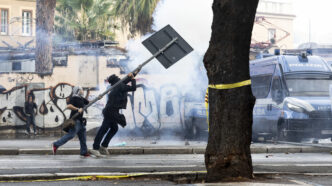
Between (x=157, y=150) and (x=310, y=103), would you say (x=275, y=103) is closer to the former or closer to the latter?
(x=310, y=103)

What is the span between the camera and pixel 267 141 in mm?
17656

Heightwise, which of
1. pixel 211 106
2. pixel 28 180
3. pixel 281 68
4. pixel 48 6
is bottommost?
pixel 28 180

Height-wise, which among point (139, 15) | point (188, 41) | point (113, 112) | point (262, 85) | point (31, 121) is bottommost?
point (31, 121)

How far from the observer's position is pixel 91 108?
2025 cm

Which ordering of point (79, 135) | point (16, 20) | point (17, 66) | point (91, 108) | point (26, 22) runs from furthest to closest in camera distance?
point (26, 22) < point (16, 20) < point (17, 66) < point (91, 108) < point (79, 135)

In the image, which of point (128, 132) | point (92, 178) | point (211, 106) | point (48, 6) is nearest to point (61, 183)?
point (92, 178)

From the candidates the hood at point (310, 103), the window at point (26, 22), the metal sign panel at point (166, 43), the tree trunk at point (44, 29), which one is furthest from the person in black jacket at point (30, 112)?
the window at point (26, 22)

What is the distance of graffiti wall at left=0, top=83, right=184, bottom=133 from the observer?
19938mm

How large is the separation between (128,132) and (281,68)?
6015mm

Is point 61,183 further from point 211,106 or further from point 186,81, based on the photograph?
point 186,81

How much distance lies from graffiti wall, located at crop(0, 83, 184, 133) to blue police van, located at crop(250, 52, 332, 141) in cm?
367

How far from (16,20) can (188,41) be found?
70.7 feet

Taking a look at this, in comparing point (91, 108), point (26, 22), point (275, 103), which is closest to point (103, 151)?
point (275, 103)

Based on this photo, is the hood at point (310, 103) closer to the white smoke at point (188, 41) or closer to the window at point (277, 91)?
the window at point (277, 91)
